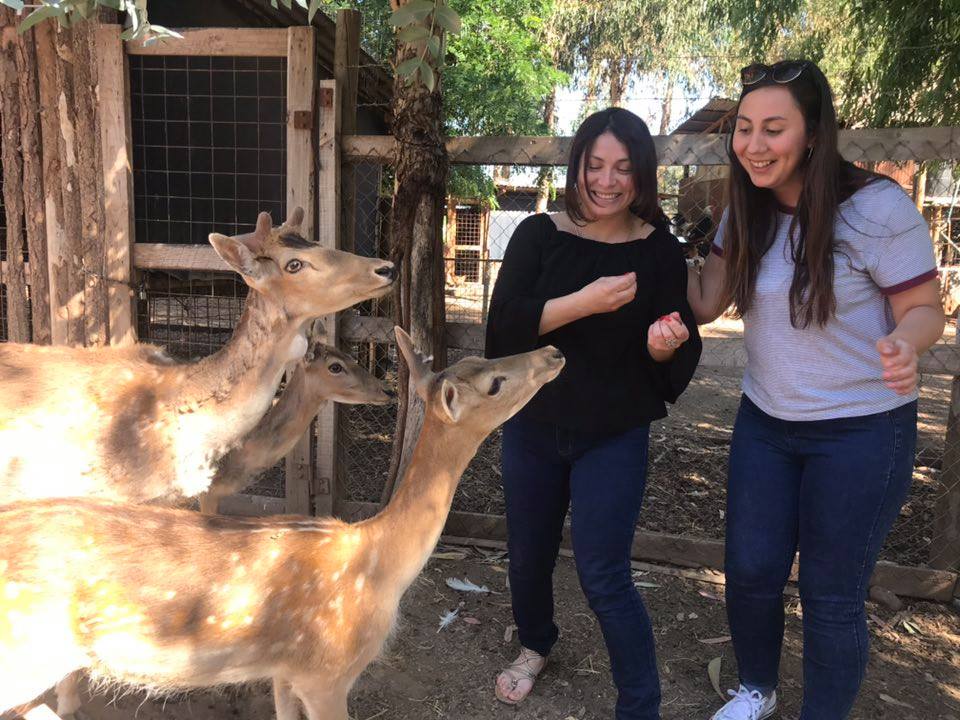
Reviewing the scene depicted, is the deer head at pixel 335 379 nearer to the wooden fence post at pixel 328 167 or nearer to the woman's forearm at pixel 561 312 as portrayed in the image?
the wooden fence post at pixel 328 167

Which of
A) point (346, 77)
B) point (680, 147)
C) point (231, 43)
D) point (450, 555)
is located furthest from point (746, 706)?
point (231, 43)

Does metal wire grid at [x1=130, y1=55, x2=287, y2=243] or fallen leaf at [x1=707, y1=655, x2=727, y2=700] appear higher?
metal wire grid at [x1=130, y1=55, x2=287, y2=243]

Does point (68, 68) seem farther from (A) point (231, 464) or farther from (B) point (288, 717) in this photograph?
(B) point (288, 717)

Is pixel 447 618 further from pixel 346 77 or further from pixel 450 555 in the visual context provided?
pixel 346 77

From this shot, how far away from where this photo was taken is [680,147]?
4.45 metres

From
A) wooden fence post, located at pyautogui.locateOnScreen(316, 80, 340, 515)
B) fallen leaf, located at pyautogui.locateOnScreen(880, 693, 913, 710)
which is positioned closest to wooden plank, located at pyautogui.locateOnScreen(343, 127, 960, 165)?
wooden fence post, located at pyautogui.locateOnScreen(316, 80, 340, 515)

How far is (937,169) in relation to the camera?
5.55 m

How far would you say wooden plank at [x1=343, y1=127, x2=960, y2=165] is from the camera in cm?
416

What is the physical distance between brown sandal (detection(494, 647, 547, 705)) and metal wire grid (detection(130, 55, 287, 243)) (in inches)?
219

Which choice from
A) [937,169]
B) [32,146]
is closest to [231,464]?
[32,146]

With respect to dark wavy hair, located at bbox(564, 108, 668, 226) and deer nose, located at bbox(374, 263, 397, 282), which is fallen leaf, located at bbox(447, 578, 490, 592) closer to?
deer nose, located at bbox(374, 263, 397, 282)

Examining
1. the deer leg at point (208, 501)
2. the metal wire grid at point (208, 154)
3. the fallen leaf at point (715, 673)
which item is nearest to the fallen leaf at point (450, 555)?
A: the deer leg at point (208, 501)

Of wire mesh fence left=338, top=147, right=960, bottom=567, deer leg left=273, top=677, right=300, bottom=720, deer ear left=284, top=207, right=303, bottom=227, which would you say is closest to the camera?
deer leg left=273, top=677, right=300, bottom=720

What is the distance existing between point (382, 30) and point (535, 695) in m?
9.88
